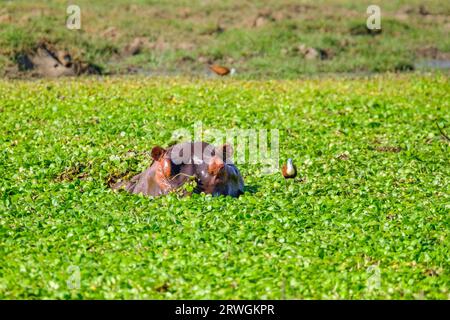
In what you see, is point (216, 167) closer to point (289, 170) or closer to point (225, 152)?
point (225, 152)

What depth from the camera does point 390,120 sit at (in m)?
15.5

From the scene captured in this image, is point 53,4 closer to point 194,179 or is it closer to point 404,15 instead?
point 404,15

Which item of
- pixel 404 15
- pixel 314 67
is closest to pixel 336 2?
pixel 404 15

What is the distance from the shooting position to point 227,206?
34.1ft

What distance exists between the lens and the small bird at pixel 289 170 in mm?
11859

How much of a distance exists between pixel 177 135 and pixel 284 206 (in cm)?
344

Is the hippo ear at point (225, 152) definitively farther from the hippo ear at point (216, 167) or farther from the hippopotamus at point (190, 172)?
the hippo ear at point (216, 167)

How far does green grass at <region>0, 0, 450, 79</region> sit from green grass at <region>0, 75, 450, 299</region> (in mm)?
4490

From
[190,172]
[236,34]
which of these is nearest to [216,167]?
[190,172]

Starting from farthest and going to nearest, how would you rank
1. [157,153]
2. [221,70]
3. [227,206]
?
1. [221,70]
2. [157,153]
3. [227,206]

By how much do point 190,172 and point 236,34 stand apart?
13.3m

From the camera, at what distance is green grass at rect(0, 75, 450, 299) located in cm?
852

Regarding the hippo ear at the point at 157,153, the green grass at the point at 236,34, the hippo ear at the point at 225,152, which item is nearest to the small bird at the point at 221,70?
the green grass at the point at 236,34

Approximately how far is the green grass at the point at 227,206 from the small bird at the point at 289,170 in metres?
0.09
